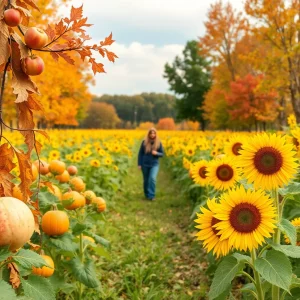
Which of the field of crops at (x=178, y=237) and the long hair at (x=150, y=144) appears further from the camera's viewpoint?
the long hair at (x=150, y=144)

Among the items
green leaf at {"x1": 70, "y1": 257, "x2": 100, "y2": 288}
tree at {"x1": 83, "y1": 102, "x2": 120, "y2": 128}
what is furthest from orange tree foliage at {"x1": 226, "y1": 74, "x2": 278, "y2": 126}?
tree at {"x1": 83, "y1": 102, "x2": 120, "y2": 128}

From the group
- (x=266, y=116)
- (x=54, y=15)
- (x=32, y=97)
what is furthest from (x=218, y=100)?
(x=32, y=97)

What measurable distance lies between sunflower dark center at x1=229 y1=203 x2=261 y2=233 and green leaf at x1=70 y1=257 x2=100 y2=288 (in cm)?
157

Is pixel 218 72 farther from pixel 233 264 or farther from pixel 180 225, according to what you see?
pixel 233 264

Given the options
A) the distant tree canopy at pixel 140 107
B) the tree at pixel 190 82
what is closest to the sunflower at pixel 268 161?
the tree at pixel 190 82

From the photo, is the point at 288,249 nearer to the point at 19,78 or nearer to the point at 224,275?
the point at 224,275

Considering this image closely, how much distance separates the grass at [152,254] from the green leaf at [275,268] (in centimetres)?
182

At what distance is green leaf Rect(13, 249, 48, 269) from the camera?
1608 mm

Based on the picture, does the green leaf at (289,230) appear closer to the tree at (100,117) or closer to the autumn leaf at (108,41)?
the autumn leaf at (108,41)

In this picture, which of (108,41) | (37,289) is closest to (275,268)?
(37,289)

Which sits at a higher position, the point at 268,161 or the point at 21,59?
the point at 21,59

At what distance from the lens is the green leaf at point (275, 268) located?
6.05 feet

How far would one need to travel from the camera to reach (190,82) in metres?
46.4

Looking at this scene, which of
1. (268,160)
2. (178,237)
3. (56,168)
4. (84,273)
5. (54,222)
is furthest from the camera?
(178,237)
